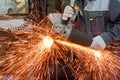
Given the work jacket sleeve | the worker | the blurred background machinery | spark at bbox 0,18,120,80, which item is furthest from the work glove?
the blurred background machinery

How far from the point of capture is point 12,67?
3043mm

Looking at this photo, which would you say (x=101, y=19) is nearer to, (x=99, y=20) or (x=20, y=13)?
(x=99, y=20)

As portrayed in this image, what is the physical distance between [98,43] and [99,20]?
19 centimetres

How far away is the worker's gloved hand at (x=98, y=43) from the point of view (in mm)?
2146

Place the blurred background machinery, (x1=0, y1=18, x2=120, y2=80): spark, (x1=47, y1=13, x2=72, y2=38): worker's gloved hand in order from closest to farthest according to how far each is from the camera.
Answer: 1. (x1=47, y1=13, x2=72, y2=38): worker's gloved hand
2. (x1=0, y1=18, x2=120, y2=80): spark
3. the blurred background machinery

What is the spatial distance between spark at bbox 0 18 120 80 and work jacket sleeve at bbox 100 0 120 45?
15 centimetres

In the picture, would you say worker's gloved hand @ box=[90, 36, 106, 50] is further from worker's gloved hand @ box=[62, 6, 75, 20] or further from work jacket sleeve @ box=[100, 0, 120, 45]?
worker's gloved hand @ box=[62, 6, 75, 20]

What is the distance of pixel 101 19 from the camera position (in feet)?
7.31

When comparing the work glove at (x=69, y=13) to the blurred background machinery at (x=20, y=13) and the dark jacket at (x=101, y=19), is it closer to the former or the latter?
the dark jacket at (x=101, y=19)

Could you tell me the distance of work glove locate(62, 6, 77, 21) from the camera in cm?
212

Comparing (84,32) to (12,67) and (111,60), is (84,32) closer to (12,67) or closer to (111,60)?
(111,60)

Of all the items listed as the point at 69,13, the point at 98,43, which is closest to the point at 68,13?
the point at 69,13

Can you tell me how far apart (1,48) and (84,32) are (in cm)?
127

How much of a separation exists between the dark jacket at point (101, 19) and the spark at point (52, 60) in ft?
0.50
